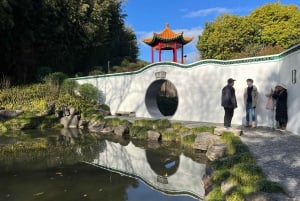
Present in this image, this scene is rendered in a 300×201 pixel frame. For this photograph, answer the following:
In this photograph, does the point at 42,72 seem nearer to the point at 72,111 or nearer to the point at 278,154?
the point at 72,111

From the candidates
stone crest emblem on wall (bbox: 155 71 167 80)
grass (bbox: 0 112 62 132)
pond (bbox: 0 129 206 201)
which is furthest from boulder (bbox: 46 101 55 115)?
pond (bbox: 0 129 206 201)

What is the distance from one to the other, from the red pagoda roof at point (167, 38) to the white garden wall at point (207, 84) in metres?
3.07

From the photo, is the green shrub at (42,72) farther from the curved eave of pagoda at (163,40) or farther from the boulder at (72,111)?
the curved eave of pagoda at (163,40)

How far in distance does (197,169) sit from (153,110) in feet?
30.1

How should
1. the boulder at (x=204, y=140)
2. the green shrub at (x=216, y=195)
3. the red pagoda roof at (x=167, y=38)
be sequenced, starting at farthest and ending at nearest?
the red pagoda roof at (x=167, y=38) < the boulder at (x=204, y=140) < the green shrub at (x=216, y=195)

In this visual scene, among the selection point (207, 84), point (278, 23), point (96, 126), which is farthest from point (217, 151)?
point (278, 23)

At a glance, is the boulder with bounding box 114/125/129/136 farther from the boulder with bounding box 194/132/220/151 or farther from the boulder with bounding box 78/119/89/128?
the boulder with bounding box 194/132/220/151

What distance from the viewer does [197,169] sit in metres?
7.17

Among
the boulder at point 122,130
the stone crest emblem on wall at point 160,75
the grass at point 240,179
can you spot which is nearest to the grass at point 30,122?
the boulder at point 122,130

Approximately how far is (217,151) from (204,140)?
4.51 feet

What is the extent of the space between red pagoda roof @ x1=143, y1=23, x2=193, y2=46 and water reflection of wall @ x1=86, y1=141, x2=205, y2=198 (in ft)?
34.0

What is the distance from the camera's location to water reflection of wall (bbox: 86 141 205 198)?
19.6 ft

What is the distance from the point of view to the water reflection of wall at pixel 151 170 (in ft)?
19.6

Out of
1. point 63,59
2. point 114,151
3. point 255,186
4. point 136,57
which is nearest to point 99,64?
point 63,59
